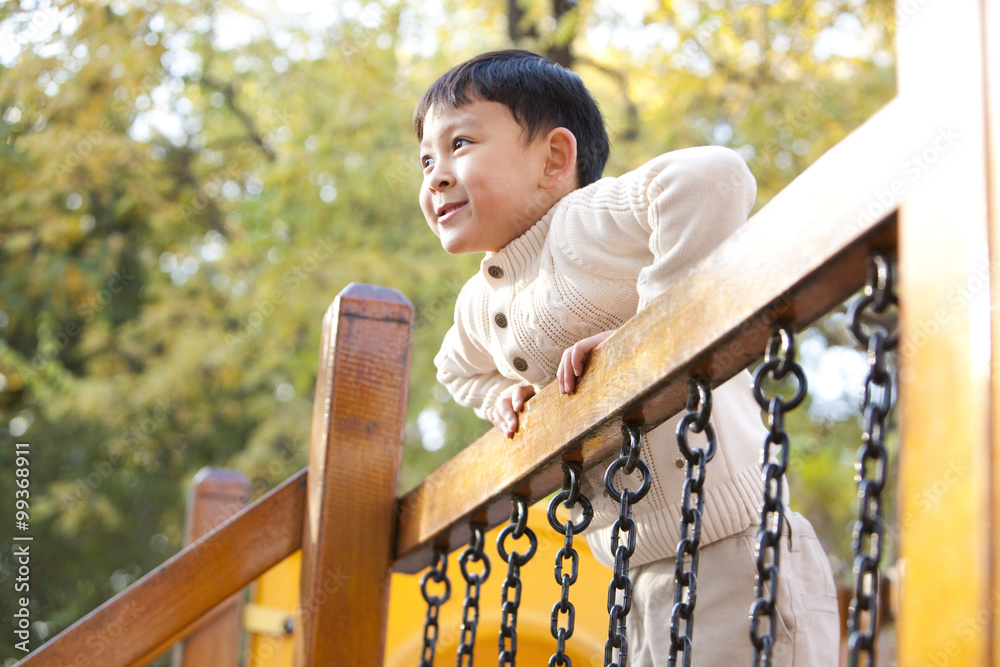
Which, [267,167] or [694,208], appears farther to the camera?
[267,167]

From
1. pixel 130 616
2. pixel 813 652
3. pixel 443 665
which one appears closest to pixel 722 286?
pixel 813 652

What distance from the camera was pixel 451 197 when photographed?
1.84 m

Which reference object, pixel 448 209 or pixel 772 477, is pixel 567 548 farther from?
pixel 448 209

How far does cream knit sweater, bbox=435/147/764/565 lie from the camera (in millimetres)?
1382

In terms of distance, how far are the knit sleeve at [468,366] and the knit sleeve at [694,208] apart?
2.19 ft

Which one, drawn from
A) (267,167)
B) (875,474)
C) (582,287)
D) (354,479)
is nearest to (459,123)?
(582,287)

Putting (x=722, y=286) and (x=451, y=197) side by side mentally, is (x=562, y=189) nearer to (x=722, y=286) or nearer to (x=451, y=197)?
(x=451, y=197)

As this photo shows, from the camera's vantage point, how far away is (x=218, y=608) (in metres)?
3.80

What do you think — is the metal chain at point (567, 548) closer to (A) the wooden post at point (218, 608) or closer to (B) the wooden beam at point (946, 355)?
(B) the wooden beam at point (946, 355)

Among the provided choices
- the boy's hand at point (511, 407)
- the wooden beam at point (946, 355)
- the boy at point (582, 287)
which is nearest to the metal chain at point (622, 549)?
the boy at point (582, 287)

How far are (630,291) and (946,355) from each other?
95 cm

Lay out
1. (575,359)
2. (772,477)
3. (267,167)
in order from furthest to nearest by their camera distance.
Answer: (267,167)
(575,359)
(772,477)

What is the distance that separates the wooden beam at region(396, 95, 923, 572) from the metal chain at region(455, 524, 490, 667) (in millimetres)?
133

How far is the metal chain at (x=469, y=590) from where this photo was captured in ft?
5.61
